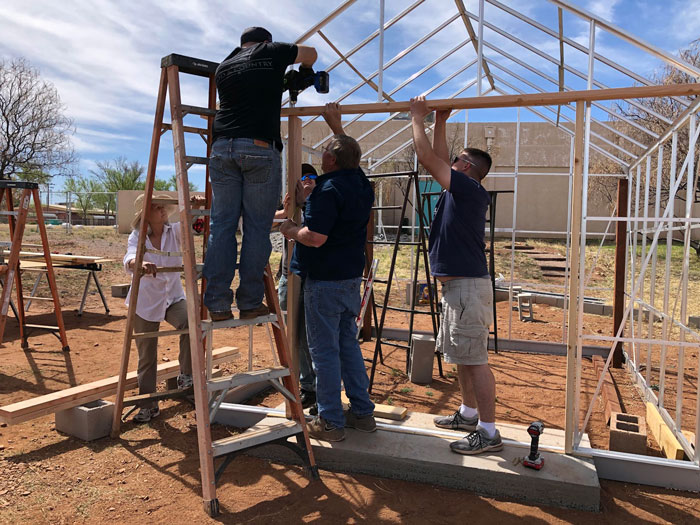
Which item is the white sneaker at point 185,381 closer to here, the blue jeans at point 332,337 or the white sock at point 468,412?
the blue jeans at point 332,337

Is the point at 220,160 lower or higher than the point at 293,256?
higher

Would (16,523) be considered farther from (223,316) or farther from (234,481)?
(223,316)

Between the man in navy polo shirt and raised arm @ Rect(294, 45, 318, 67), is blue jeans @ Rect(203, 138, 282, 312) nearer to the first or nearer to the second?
the man in navy polo shirt

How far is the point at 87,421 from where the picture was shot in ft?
12.0

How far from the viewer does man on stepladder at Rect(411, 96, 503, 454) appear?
10.2 feet

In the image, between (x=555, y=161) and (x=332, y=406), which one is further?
(x=555, y=161)

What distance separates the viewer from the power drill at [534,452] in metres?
2.99

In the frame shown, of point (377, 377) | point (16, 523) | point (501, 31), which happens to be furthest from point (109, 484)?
point (501, 31)

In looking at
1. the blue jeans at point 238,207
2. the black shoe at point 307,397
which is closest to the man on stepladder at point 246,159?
the blue jeans at point 238,207

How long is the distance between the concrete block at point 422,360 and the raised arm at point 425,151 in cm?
265

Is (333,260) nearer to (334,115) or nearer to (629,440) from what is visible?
(334,115)

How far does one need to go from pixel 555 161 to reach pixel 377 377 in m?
19.5

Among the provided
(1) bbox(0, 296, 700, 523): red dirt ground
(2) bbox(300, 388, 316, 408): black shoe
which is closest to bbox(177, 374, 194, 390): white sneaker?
(1) bbox(0, 296, 700, 523): red dirt ground

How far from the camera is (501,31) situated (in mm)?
5738
